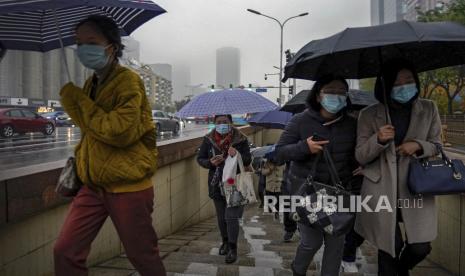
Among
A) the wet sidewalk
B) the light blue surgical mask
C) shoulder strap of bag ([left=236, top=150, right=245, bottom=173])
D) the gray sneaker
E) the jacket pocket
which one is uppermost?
the light blue surgical mask

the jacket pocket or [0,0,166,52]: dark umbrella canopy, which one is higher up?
[0,0,166,52]: dark umbrella canopy

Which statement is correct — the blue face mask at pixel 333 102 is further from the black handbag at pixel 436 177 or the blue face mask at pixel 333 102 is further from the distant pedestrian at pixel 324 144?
the black handbag at pixel 436 177

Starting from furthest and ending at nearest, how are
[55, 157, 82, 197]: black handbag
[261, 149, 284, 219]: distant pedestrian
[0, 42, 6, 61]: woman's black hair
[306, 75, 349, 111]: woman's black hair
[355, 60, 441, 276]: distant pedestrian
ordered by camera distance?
[261, 149, 284, 219]: distant pedestrian → [0, 42, 6, 61]: woman's black hair → [306, 75, 349, 111]: woman's black hair → [355, 60, 441, 276]: distant pedestrian → [55, 157, 82, 197]: black handbag

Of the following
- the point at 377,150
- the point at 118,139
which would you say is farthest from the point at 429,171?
the point at 118,139

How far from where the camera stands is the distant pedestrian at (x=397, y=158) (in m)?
2.75

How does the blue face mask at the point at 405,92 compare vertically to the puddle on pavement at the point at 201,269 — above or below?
above

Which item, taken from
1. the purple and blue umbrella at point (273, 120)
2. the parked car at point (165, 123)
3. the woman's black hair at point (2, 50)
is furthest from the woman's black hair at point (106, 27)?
the parked car at point (165, 123)

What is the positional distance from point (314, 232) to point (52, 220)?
6.28 ft

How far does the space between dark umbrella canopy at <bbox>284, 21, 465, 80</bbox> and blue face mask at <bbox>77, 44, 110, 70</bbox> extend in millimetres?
1286

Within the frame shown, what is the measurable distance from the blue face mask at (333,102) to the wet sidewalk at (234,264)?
1.52m

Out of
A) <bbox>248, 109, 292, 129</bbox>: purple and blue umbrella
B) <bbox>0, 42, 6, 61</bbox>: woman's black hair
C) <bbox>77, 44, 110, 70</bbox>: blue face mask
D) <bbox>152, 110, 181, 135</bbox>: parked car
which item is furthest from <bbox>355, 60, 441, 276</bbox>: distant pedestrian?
<bbox>152, 110, 181, 135</bbox>: parked car

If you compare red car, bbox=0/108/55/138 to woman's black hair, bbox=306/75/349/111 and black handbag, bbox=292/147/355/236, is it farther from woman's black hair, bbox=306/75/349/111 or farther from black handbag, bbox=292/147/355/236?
black handbag, bbox=292/147/355/236

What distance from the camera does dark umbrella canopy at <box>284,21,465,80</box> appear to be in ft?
8.28

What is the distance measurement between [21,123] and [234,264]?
20571 millimetres
